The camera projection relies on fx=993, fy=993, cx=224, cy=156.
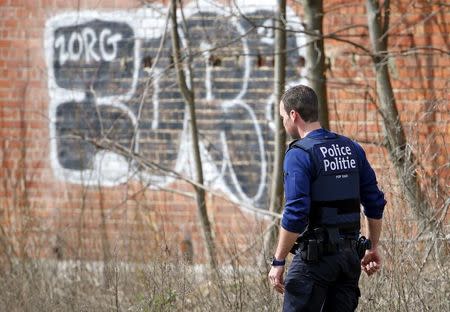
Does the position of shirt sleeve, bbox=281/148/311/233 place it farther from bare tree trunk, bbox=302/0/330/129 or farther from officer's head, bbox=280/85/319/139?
bare tree trunk, bbox=302/0/330/129

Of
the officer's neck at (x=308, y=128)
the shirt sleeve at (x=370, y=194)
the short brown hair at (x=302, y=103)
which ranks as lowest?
the shirt sleeve at (x=370, y=194)

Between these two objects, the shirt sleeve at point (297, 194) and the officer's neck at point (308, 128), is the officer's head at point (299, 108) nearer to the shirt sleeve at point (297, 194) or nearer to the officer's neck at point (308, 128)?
the officer's neck at point (308, 128)

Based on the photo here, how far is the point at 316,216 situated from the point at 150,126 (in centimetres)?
441

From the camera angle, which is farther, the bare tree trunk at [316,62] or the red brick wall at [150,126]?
the red brick wall at [150,126]

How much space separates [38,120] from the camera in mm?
9336

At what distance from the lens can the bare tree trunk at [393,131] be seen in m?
5.93

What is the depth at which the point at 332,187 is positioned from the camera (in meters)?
4.67

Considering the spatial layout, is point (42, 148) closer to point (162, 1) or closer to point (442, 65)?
point (162, 1)

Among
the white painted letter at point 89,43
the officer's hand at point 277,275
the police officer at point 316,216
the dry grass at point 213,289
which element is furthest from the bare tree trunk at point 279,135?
the officer's hand at point 277,275

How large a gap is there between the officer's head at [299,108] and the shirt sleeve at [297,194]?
0.19m

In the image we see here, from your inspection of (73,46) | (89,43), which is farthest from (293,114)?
(73,46)

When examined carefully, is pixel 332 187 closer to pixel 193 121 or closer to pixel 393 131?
pixel 393 131

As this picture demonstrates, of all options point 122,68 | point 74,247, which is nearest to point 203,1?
point 122,68

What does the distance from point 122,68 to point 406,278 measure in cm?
419
